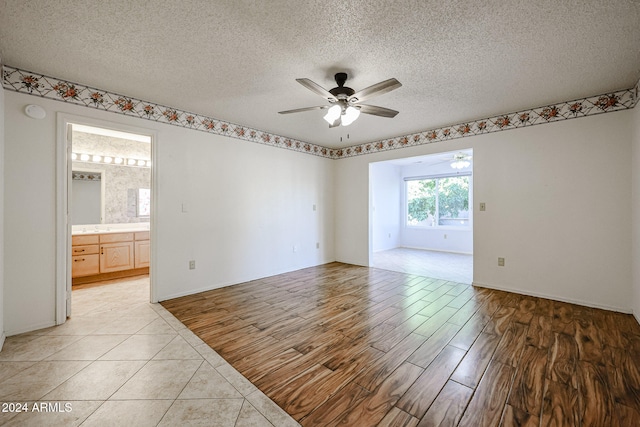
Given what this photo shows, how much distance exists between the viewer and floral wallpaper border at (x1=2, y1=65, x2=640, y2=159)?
2619 millimetres

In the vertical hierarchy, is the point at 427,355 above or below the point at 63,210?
below

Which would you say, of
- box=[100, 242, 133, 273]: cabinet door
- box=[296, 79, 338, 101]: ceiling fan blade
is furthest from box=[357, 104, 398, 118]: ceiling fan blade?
box=[100, 242, 133, 273]: cabinet door

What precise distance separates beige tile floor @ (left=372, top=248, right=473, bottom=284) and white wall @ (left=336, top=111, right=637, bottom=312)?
713 millimetres

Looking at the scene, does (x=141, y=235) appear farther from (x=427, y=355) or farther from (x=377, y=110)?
(x=427, y=355)

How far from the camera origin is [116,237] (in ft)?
14.4

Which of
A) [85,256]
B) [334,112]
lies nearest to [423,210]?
[334,112]

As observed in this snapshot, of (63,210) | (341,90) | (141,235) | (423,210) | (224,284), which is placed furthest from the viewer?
(423,210)

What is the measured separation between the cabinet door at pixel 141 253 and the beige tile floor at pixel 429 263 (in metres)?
4.23

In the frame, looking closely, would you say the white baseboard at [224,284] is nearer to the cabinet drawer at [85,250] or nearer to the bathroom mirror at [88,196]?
the cabinet drawer at [85,250]

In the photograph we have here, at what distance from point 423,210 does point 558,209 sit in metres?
4.58

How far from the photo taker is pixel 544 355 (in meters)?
2.09

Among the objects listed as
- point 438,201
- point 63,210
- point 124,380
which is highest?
point 438,201

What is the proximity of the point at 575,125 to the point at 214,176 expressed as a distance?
4.72m

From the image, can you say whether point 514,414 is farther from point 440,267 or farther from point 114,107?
point 114,107
